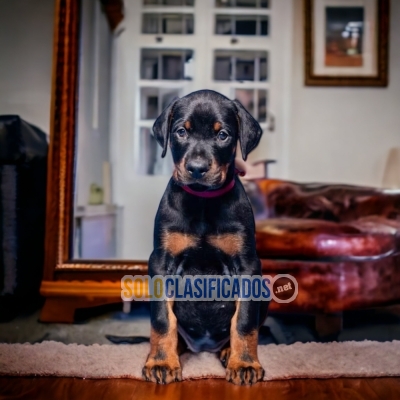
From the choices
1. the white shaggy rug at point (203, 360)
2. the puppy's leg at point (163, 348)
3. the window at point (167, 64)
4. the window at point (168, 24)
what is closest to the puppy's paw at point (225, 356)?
the white shaggy rug at point (203, 360)

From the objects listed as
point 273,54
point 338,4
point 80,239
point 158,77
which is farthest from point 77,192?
point 338,4

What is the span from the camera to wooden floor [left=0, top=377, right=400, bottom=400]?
3.58 feet

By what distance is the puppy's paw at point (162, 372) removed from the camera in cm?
114

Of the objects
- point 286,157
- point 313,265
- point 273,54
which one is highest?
point 273,54

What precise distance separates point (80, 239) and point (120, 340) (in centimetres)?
46

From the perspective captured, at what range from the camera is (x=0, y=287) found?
5.78 ft

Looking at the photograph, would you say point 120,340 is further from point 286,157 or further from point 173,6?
point 173,6

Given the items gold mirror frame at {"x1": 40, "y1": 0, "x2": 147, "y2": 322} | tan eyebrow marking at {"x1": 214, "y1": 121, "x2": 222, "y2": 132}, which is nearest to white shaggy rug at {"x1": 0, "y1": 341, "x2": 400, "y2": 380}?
gold mirror frame at {"x1": 40, "y1": 0, "x2": 147, "y2": 322}

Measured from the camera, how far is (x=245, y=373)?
1.13 metres

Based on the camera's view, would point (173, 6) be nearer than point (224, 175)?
No

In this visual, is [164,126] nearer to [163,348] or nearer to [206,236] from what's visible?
[206,236]

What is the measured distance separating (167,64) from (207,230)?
1.00 m

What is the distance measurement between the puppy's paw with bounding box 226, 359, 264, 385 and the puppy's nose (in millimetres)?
506

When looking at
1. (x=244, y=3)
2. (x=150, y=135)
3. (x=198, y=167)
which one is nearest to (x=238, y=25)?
(x=244, y=3)
